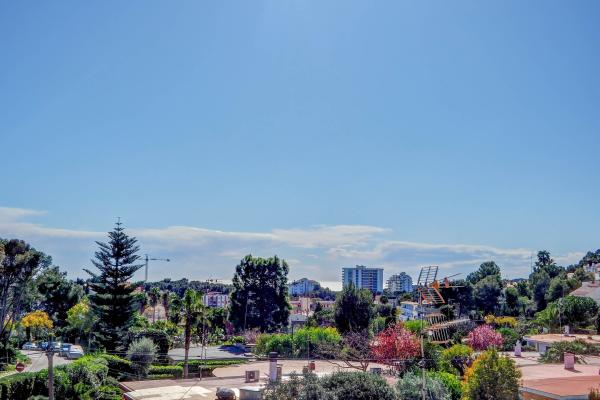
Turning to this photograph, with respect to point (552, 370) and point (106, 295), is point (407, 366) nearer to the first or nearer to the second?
→ point (552, 370)

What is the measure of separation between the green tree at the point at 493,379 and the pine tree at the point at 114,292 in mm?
25293

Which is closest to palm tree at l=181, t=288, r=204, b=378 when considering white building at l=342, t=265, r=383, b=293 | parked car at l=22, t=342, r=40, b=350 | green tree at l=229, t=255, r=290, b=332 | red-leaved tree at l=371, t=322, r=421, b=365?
red-leaved tree at l=371, t=322, r=421, b=365

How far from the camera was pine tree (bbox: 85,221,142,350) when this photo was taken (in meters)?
36.2

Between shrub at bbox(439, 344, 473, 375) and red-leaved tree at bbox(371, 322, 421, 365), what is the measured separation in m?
1.28

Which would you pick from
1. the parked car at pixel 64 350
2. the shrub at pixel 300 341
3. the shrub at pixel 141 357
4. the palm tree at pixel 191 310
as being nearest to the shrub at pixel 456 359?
the shrub at pixel 300 341

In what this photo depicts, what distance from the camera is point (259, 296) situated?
56.8 metres

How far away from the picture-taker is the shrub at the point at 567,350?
95.4 ft

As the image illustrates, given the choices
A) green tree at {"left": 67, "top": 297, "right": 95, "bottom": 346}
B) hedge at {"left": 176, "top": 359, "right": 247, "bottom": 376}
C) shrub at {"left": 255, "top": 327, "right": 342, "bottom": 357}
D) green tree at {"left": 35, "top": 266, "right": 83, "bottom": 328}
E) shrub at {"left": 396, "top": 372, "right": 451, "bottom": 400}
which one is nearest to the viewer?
shrub at {"left": 396, "top": 372, "right": 451, "bottom": 400}

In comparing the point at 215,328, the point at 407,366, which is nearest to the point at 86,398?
the point at 407,366

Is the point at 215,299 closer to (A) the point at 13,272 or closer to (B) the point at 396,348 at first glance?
(A) the point at 13,272

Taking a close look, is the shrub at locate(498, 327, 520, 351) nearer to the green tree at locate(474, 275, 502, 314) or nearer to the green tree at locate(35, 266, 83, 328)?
the green tree at locate(474, 275, 502, 314)

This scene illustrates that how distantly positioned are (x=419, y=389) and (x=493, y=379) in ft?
7.80

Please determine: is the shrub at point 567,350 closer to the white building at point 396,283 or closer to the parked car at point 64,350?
the white building at point 396,283

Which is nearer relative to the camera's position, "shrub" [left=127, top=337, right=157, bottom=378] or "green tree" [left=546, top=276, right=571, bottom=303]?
"shrub" [left=127, top=337, right=157, bottom=378]
